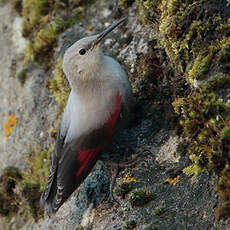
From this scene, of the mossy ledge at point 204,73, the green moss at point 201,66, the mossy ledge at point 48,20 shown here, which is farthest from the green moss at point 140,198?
Result: the mossy ledge at point 48,20

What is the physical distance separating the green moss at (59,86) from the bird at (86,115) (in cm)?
92

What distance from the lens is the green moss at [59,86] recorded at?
17.5 feet

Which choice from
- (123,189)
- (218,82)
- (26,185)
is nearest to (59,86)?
(26,185)

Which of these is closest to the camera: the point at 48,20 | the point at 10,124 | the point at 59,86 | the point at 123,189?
the point at 123,189

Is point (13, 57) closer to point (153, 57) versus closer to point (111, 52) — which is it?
point (111, 52)

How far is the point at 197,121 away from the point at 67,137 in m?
1.81

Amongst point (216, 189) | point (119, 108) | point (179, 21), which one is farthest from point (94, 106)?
point (216, 189)

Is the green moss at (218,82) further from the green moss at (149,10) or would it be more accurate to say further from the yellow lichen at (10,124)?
the yellow lichen at (10,124)

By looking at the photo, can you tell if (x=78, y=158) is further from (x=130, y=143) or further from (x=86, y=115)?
(x=130, y=143)

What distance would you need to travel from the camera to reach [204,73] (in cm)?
332

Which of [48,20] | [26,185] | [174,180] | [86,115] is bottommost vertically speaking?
[26,185]

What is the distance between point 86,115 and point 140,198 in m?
1.14

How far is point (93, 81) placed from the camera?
430 centimetres

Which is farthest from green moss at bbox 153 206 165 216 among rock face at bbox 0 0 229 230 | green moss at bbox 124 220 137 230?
green moss at bbox 124 220 137 230
